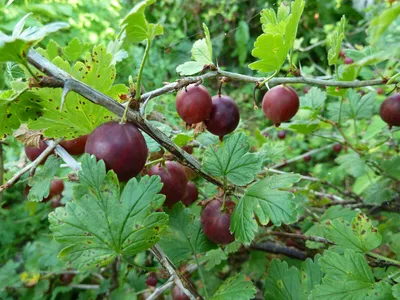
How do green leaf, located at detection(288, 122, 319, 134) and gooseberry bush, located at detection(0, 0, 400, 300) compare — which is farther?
green leaf, located at detection(288, 122, 319, 134)

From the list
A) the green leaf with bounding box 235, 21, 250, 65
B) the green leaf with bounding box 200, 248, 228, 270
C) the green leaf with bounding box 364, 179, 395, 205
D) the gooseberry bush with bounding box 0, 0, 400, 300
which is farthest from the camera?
the green leaf with bounding box 235, 21, 250, 65

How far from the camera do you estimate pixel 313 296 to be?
625 mm

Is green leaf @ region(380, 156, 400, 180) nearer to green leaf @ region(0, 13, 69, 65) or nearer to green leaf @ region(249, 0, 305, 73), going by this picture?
green leaf @ region(249, 0, 305, 73)

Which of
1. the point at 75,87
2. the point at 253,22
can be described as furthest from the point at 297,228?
the point at 253,22

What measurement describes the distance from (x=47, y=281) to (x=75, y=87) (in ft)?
3.25

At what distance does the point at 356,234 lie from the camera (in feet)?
2.33

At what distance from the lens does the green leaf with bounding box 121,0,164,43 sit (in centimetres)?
50

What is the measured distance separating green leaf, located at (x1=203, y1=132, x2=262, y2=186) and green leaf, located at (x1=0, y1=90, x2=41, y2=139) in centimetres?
32

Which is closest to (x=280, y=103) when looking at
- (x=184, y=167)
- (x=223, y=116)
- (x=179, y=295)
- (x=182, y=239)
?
(x=223, y=116)

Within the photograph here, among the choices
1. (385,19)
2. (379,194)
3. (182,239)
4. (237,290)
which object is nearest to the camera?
(385,19)

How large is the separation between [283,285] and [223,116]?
1.22 feet

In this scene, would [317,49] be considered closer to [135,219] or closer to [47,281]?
[47,281]

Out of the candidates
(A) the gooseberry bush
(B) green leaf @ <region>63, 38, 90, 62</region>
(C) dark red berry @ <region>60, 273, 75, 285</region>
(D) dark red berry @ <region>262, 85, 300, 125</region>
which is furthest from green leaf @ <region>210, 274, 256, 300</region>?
(C) dark red berry @ <region>60, 273, 75, 285</region>

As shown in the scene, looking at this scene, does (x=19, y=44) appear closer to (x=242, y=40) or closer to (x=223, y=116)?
(x=223, y=116)
